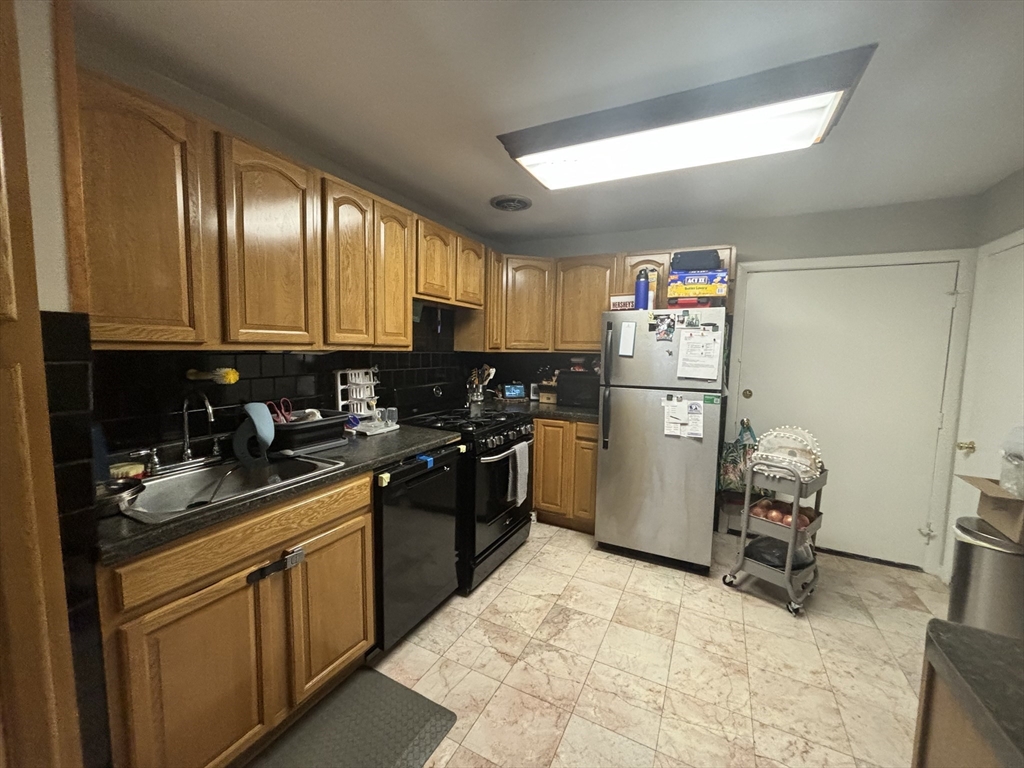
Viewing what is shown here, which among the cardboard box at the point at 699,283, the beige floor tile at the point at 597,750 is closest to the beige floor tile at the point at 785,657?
the beige floor tile at the point at 597,750

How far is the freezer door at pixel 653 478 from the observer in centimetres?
236

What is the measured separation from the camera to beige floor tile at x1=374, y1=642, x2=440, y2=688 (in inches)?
64.6

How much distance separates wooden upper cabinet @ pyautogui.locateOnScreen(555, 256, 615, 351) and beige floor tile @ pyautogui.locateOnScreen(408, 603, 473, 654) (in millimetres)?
2032

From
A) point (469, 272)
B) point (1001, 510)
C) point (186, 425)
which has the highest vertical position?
point (469, 272)

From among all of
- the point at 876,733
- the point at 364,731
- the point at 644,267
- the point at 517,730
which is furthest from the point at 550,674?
the point at 644,267

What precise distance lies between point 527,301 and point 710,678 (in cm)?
259

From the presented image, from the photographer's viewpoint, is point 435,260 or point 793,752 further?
point 435,260

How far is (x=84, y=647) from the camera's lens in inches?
35.1

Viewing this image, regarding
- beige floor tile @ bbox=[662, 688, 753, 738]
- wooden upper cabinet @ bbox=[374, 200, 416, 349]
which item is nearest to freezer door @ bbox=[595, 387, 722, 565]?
beige floor tile @ bbox=[662, 688, 753, 738]

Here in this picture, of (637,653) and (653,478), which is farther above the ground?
(653,478)

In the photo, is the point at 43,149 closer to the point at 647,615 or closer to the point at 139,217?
the point at 139,217

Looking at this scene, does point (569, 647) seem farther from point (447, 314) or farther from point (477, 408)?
point (447, 314)

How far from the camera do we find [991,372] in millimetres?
2125

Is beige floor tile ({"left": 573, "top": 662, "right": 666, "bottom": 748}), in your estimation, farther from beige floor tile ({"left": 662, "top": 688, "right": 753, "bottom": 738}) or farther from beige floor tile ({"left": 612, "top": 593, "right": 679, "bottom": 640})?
beige floor tile ({"left": 612, "top": 593, "right": 679, "bottom": 640})
